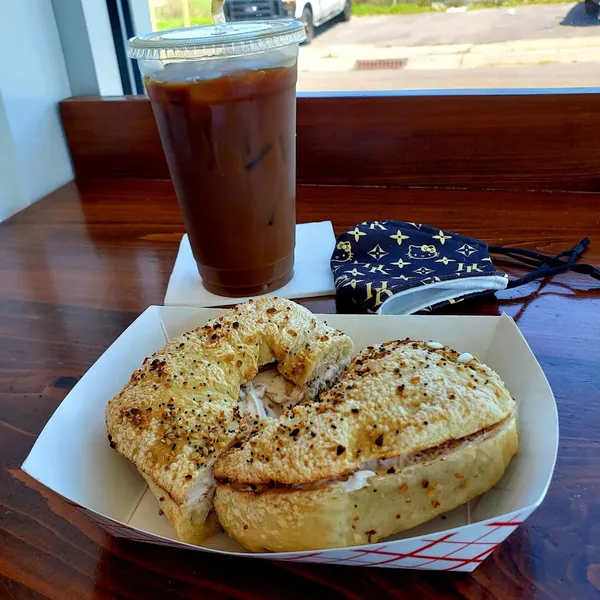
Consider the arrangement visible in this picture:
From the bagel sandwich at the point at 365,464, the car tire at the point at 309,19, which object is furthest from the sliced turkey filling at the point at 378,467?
the car tire at the point at 309,19

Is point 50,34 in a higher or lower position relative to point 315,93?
higher

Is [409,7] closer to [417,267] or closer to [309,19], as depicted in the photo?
[309,19]

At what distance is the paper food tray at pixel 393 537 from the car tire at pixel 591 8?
0.99 meters

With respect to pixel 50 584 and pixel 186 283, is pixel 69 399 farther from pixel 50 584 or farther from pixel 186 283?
pixel 186 283

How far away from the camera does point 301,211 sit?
49.9 inches

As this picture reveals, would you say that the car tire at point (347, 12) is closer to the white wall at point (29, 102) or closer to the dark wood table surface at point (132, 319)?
the dark wood table surface at point (132, 319)

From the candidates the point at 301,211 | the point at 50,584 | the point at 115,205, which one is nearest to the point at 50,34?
the point at 115,205

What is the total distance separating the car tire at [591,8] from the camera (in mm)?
1291

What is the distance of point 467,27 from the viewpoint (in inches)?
56.2

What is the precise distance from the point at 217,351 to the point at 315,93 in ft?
3.02

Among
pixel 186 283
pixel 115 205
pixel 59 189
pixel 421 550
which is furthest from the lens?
pixel 59 189

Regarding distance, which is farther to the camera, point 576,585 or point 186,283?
point 186,283

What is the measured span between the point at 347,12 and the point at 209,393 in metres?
1.24

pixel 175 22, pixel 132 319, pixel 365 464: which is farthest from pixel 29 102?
pixel 365 464
